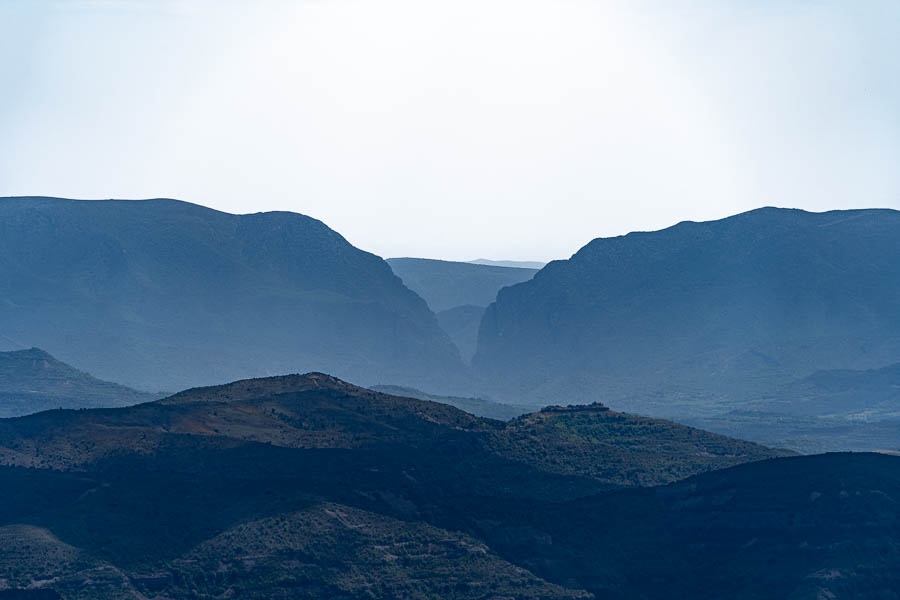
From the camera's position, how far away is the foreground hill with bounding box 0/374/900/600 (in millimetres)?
128125

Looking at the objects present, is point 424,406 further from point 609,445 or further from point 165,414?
point 165,414

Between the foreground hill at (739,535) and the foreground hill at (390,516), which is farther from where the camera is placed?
the foreground hill at (739,535)

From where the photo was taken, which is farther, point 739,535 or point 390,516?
point 390,516

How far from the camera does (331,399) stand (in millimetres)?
180000

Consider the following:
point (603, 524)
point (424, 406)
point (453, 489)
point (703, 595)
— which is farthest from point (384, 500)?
point (424, 406)

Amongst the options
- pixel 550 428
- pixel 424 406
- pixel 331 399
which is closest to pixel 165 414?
pixel 331 399

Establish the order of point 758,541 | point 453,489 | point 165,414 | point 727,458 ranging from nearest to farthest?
1. point 758,541
2. point 453,489
3. point 165,414
4. point 727,458

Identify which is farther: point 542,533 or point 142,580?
point 542,533

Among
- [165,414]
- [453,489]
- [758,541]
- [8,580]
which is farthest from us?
[165,414]

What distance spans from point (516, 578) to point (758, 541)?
2218 cm

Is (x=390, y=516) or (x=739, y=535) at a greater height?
(x=390, y=516)

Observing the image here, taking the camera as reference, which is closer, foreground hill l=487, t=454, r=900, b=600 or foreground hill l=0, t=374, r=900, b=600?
foreground hill l=0, t=374, r=900, b=600

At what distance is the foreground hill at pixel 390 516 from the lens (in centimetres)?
12812

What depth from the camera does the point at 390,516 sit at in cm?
13988
